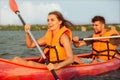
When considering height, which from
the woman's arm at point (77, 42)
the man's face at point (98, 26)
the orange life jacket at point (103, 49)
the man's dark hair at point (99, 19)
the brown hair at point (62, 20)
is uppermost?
the brown hair at point (62, 20)

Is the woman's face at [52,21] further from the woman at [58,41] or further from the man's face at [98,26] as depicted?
the man's face at [98,26]

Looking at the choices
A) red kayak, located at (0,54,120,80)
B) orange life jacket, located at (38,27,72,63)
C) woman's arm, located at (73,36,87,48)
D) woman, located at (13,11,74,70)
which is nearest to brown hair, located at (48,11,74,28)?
woman, located at (13,11,74,70)

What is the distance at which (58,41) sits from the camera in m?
7.28

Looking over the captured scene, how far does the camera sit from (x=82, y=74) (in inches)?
318

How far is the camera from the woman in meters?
6.84

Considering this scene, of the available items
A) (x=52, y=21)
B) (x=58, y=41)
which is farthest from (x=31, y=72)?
(x=52, y=21)

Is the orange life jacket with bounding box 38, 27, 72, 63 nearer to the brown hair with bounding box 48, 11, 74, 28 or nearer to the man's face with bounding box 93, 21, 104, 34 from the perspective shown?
the brown hair with bounding box 48, 11, 74, 28

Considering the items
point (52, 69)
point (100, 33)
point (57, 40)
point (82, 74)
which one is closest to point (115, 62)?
point (100, 33)

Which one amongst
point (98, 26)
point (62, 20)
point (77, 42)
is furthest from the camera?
point (98, 26)

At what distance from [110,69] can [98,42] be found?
92 cm

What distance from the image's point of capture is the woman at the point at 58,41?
684 centimetres

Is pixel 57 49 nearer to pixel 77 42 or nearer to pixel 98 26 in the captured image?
pixel 77 42

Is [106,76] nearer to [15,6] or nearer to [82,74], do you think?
[82,74]

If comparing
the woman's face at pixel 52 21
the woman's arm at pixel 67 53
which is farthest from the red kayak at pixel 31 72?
the woman's face at pixel 52 21
